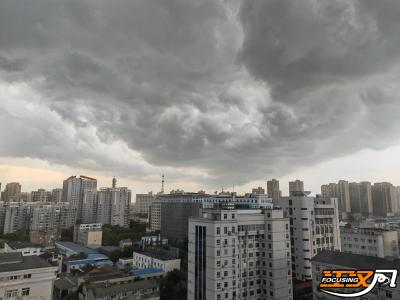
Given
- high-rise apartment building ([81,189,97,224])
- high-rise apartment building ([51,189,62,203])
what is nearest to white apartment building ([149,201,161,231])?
high-rise apartment building ([81,189,97,224])

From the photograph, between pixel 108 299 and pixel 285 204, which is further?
pixel 285 204

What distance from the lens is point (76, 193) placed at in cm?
12725

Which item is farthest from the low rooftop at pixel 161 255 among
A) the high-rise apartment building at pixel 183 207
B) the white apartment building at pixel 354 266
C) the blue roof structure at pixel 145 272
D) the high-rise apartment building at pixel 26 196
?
the high-rise apartment building at pixel 26 196

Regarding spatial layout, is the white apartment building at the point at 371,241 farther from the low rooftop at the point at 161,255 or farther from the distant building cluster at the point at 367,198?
the distant building cluster at the point at 367,198

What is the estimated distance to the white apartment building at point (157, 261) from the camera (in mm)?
50884

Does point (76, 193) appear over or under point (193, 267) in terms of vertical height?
over

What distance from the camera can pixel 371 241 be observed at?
50688mm

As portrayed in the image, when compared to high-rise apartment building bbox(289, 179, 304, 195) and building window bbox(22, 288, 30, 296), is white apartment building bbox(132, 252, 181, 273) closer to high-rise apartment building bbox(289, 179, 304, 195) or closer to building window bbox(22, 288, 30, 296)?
building window bbox(22, 288, 30, 296)

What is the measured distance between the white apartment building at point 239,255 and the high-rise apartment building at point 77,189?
97876 mm

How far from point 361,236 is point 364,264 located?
27.4 meters

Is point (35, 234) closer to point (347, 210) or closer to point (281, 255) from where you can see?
point (281, 255)

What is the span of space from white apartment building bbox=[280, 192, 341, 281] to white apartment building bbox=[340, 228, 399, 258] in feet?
31.8

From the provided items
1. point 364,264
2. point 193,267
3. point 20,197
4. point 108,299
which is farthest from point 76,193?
point 364,264

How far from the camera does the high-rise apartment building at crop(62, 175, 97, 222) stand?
403 ft
